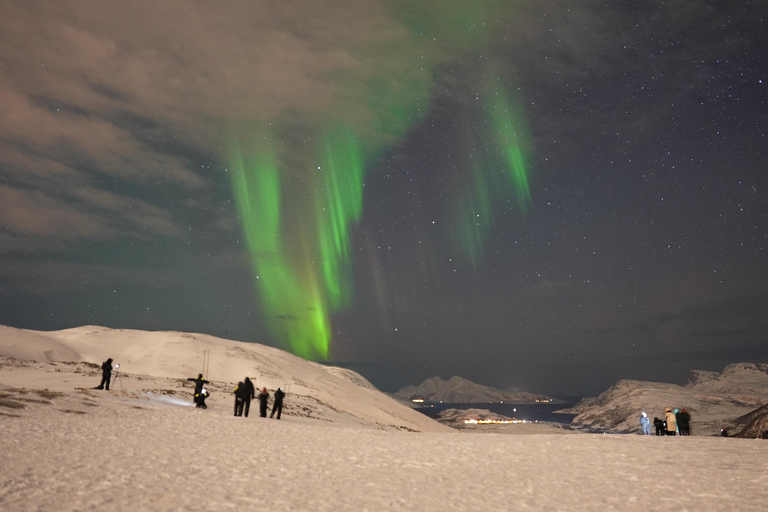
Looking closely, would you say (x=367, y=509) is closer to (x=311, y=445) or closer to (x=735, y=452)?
(x=311, y=445)

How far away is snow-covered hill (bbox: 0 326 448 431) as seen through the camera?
4134 centimetres

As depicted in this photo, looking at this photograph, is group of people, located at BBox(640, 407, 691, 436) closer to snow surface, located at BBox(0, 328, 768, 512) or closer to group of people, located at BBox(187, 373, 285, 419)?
snow surface, located at BBox(0, 328, 768, 512)

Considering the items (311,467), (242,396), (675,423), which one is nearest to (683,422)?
(675,423)

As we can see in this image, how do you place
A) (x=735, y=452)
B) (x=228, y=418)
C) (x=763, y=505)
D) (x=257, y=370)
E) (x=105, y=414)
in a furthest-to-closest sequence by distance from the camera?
(x=257, y=370) → (x=228, y=418) → (x=105, y=414) → (x=735, y=452) → (x=763, y=505)

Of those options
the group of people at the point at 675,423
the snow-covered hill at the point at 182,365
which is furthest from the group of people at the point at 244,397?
the group of people at the point at 675,423

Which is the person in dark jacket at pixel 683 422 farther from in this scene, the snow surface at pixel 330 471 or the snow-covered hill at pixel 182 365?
the snow-covered hill at pixel 182 365

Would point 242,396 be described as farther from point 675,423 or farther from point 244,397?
point 675,423

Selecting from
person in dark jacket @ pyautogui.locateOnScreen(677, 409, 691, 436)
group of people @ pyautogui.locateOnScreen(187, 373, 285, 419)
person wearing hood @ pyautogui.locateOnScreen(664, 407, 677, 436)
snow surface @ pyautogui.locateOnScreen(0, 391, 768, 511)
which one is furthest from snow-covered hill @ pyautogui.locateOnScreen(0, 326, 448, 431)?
person in dark jacket @ pyautogui.locateOnScreen(677, 409, 691, 436)

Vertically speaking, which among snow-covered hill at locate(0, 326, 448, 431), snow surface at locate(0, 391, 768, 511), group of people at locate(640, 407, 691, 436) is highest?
snow-covered hill at locate(0, 326, 448, 431)

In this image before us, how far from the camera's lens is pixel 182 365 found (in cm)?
5581

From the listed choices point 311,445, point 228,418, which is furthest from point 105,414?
point 311,445

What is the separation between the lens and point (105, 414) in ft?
67.1

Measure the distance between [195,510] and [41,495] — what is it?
8.52ft

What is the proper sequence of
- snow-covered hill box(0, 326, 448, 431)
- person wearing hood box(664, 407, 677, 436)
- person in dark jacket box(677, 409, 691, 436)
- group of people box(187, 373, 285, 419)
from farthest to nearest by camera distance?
1. snow-covered hill box(0, 326, 448, 431)
2. person in dark jacket box(677, 409, 691, 436)
3. person wearing hood box(664, 407, 677, 436)
4. group of people box(187, 373, 285, 419)
